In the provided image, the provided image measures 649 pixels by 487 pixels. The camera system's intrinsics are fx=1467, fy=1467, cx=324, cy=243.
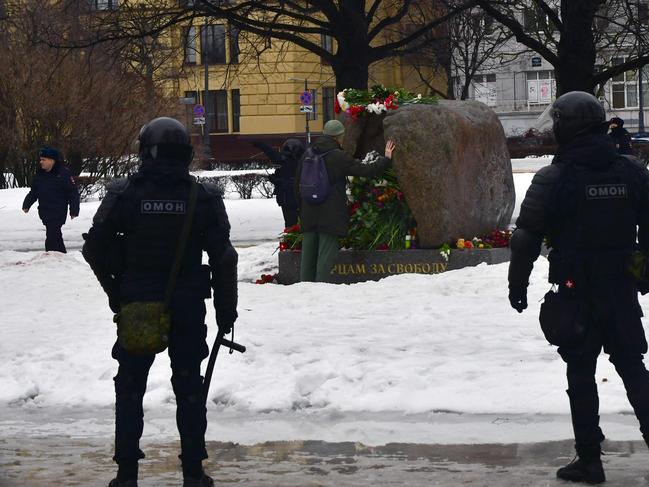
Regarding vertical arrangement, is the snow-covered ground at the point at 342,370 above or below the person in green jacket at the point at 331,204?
below

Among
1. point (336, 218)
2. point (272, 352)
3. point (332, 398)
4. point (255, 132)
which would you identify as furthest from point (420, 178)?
point (255, 132)

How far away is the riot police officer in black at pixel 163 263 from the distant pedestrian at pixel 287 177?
41.4 ft

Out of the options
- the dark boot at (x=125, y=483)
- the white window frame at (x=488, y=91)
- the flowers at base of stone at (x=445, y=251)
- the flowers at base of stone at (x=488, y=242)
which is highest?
the white window frame at (x=488, y=91)

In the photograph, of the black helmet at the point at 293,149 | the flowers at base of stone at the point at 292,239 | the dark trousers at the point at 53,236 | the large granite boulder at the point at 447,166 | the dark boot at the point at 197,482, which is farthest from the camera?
the black helmet at the point at 293,149

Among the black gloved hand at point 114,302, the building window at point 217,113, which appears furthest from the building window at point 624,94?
the black gloved hand at point 114,302

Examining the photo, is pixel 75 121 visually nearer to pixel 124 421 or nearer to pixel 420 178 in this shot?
pixel 420 178

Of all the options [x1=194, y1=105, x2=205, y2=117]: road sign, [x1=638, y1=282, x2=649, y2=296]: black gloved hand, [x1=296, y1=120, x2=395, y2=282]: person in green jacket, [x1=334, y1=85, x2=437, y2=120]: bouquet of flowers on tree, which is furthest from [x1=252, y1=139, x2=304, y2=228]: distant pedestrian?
[x1=194, y1=105, x2=205, y2=117]: road sign

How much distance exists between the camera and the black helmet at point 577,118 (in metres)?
6.22

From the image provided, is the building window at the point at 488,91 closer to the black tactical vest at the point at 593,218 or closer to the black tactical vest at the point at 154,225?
the black tactical vest at the point at 593,218

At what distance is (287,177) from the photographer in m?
19.0

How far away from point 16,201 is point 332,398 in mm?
20295

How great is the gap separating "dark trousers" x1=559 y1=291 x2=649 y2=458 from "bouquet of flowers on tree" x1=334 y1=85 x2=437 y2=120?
8344mm

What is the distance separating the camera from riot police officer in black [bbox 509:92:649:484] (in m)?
6.13

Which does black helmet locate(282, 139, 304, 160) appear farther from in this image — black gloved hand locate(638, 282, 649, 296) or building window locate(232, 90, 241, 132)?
building window locate(232, 90, 241, 132)
